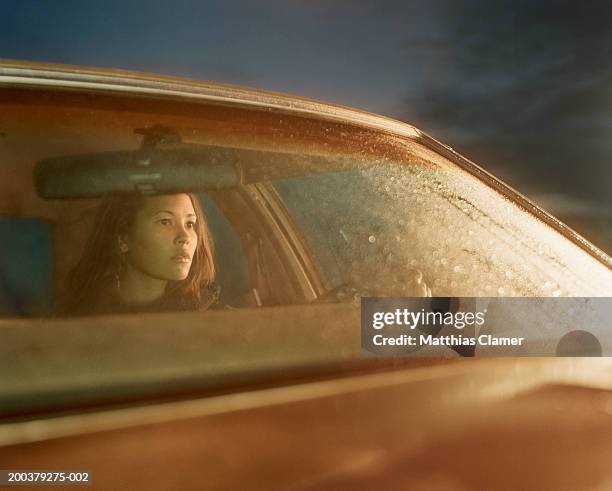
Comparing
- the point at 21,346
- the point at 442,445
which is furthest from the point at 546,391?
the point at 21,346

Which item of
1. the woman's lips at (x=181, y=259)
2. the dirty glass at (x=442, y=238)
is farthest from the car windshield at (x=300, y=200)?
the woman's lips at (x=181, y=259)

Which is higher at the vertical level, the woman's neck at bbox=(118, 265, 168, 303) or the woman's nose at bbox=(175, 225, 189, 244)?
the woman's nose at bbox=(175, 225, 189, 244)

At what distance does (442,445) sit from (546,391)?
1.13 ft

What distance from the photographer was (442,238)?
7.39ft

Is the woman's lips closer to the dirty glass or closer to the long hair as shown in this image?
the long hair

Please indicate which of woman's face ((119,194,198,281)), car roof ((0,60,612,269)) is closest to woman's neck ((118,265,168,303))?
woman's face ((119,194,198,281))

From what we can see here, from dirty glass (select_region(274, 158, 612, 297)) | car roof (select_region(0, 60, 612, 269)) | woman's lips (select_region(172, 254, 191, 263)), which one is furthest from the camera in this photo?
dirty glass (select_region(274, 158, 612, 297))

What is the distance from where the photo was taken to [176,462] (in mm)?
1788

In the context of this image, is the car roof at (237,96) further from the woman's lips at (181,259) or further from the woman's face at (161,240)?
the woman's lips at (181,259)

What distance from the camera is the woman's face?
2.00 meters

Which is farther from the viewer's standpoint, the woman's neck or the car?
the woman's neck

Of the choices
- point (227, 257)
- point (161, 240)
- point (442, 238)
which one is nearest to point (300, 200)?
point (227, 257)

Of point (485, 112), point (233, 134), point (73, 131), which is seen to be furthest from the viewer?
point (485, 112)

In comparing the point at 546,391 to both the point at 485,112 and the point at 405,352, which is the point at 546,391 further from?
the point at 485,112
